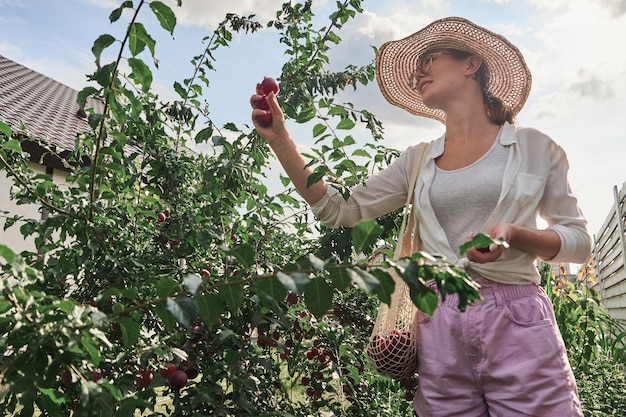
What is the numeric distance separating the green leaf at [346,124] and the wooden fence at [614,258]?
5175mm

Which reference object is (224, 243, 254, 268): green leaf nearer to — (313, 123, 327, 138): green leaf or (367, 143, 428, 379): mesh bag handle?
(367, 143, 428, 379): mesh bag handle

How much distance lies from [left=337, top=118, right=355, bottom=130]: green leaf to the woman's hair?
14.5 inches

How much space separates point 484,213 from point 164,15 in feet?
2.86

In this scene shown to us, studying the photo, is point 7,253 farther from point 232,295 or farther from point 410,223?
point 410,223

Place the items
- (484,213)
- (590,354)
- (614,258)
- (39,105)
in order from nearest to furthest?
1. (484,213)
2. (590,354)
3. (614,258)
4. (39,105)

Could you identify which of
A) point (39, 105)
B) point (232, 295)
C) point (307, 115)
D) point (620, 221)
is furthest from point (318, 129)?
point (39, 105)

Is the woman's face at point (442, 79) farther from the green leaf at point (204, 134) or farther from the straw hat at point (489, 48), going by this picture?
the green leaf at point (204, 134)

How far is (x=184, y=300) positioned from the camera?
0.82m

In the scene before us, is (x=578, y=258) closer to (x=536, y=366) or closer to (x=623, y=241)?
(x=536, y=366)

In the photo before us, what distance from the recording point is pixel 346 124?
151 cm

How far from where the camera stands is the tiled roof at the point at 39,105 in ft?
23.1

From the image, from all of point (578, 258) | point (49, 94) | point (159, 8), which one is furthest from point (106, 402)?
point (49, 94)

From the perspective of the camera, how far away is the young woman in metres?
1.19

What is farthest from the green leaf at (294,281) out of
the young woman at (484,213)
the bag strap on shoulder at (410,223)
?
the bag strap on shoulder at (410,223)
